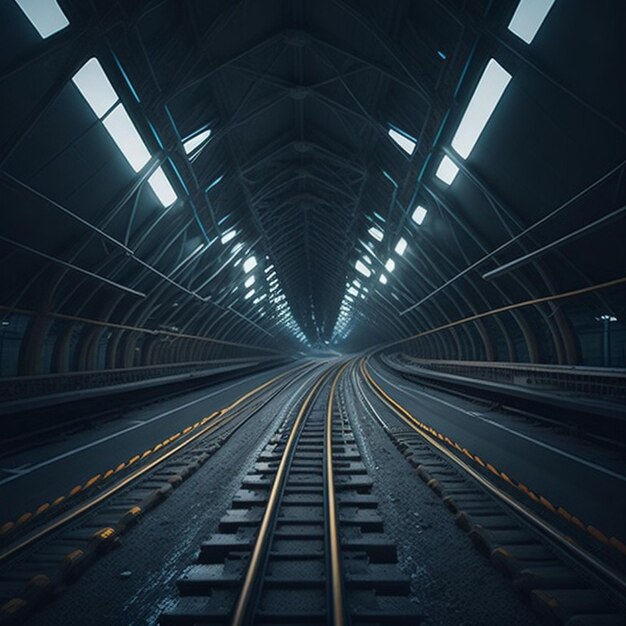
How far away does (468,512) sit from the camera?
183 inches

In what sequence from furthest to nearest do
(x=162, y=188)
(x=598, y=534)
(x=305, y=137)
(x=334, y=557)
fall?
(x=305, y=137) < (x=162, y=188) < (x=598, y=534) < (x=334, y=557)

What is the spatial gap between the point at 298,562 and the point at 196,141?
11.7 meters

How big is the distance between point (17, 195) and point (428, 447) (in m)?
10.5

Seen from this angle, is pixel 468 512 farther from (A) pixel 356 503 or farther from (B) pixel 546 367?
(B) pixel 546 367

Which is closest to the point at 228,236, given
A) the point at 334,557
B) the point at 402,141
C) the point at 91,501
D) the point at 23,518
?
the point at 402,141

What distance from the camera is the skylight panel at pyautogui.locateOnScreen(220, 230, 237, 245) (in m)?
16.4

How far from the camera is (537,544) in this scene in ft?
12.9

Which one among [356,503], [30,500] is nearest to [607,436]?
[356,503]

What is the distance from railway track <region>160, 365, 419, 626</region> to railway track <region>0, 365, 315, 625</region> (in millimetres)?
1207

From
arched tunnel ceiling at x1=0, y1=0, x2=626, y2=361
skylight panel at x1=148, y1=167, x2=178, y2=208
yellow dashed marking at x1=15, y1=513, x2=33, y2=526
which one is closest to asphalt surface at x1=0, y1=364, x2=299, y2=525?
yellow dashed marking at x1=15, y1=513, x2=33, y2=526

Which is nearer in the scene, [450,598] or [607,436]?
[450,598]

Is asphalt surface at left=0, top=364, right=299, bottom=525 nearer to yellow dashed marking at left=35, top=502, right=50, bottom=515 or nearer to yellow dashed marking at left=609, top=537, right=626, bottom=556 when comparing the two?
yellow dashed marking at left=35, top=502, right=50, bottom=515

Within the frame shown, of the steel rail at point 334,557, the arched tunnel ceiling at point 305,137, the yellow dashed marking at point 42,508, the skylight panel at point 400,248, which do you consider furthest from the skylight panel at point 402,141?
the yellow dashed marking at point 42,508

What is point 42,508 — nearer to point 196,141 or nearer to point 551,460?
point 551,460
